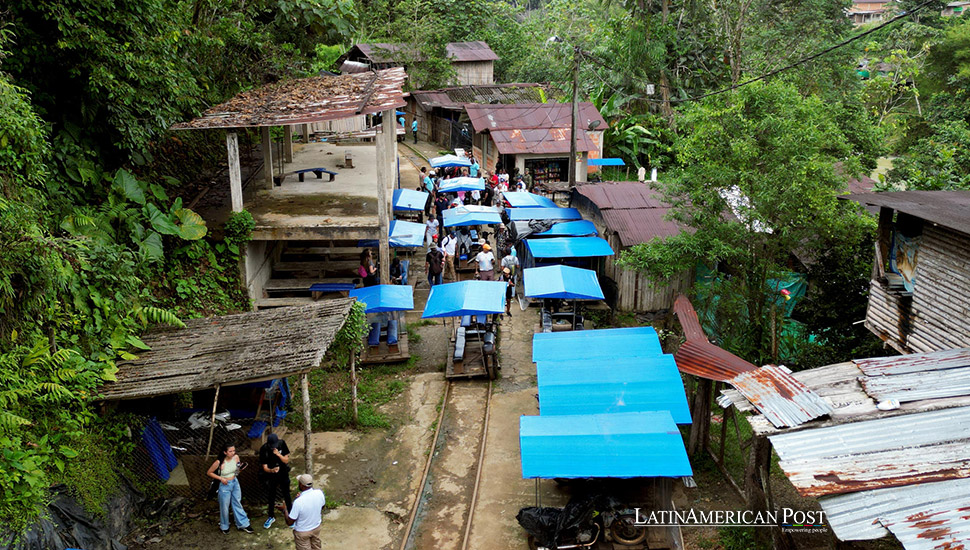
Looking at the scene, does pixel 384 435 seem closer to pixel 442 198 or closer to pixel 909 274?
pixel 909 274

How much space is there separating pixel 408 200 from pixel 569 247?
248 inches

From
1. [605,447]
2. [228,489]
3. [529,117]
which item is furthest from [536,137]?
[228,489]

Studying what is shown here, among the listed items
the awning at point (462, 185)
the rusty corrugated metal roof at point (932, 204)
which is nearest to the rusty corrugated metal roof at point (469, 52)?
the awning at point (462, 185)

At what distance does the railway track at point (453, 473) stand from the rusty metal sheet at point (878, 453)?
4.60 meters

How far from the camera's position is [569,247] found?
17344mm

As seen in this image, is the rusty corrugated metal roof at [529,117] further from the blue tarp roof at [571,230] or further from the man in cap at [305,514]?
the man in cap at [305,514]

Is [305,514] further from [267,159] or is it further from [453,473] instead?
[267,159]

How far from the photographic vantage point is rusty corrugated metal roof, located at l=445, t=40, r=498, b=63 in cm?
4486

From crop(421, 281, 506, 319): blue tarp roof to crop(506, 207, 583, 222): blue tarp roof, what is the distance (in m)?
5.61

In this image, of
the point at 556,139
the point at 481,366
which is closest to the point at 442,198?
the point at 556,139

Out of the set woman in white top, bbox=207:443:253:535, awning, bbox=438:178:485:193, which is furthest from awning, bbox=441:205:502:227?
woman in white top, bbox=207:443:253:535

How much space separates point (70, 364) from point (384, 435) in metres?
5.21

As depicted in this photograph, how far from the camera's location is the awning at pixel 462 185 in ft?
77.0

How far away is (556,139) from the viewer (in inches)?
1158
